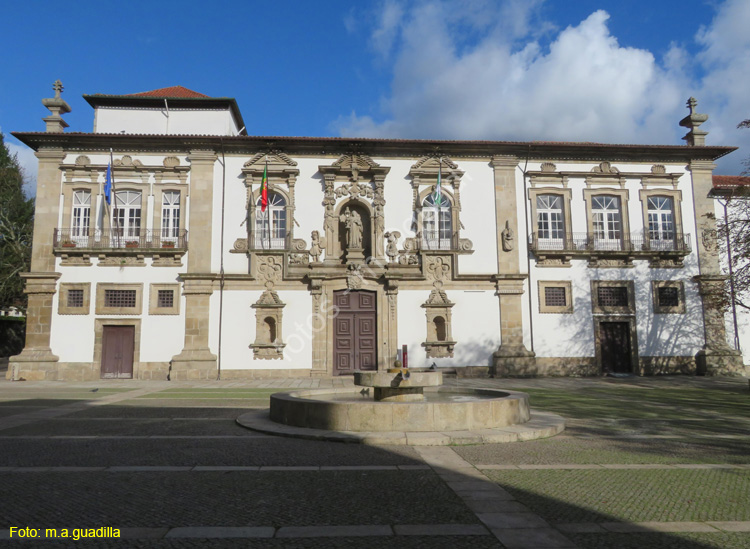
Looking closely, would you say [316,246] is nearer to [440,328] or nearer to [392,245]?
[392,245]

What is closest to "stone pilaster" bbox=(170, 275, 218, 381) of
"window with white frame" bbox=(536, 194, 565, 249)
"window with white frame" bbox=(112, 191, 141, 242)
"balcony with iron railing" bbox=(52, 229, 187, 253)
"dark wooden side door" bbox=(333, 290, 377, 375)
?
"balcony with iron railing" bbox=(52, 229, 187, 253)

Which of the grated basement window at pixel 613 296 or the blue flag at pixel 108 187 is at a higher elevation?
the blue flag at pixel 108 187

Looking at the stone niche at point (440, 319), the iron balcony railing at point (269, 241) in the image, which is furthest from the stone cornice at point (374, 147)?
the stone niche at point (440, 319)

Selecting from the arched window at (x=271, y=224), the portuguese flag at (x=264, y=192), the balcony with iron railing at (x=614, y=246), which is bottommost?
the balcony with iron railing at (x=614, y=246)

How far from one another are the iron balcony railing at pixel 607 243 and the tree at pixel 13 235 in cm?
2949

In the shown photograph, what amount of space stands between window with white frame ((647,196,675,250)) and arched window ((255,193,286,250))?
1636 centimetres

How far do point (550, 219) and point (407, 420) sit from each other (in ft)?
56.5

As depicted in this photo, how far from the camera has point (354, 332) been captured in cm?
2178

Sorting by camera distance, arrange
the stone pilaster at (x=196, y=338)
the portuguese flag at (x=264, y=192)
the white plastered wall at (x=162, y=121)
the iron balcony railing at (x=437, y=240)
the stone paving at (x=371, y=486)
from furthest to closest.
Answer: the white plastered wall at (x=162, y=121) < the iron balcony railing at (x=437, y=240) < the portuguese flag at (x=264, y=192) < the stone pilaster at (x=196, y=338) < the stone paving at (x=371, y=486)

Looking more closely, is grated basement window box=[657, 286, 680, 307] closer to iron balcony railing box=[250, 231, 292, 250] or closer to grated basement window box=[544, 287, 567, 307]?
grated basement window box=[544, 287, 567, 307]

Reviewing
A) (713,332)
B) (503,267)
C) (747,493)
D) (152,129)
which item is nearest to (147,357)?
(152,129)

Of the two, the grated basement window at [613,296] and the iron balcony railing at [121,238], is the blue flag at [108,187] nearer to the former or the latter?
the iron balcony railing at [121,238]

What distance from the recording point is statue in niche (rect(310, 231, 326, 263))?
71.8 feet

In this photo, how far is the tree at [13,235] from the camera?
31.9 meters
